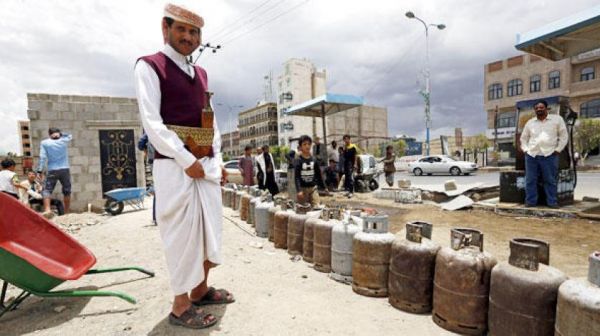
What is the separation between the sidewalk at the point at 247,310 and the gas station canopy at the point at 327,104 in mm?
7908

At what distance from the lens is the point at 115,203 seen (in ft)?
26.6

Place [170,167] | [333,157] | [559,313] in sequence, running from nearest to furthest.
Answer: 1. [559,313]
2. [170,167]
3. [333,157]

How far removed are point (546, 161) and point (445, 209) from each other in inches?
78.5

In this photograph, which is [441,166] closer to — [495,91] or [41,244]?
[41,244]

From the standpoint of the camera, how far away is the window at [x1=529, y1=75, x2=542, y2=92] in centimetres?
3641

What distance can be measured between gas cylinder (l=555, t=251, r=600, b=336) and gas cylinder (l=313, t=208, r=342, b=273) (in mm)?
1955

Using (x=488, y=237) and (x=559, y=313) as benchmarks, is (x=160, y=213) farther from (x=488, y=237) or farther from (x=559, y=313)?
(x=488, y=237)

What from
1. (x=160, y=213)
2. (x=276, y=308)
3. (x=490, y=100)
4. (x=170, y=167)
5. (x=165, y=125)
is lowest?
(x=276, y=308)

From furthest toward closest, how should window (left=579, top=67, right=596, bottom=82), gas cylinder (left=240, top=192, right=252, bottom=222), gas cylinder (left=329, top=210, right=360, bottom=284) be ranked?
window (left=579, top=67, right=596, bottom=82) < gas cylinder (left=240, top=192, right=252, bottom=222) < gas cylinder (left=329, top=210, right=360, bottom=284)

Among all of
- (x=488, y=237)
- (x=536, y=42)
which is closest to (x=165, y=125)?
(x=488, y=237)

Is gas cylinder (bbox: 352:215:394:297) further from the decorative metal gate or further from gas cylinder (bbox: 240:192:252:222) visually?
the decorative metal gate

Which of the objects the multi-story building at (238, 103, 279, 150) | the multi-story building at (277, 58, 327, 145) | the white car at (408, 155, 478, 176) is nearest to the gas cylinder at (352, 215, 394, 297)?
the white car at (408, 155, 478, 176)

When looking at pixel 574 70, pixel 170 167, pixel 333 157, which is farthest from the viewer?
pixel 574 70

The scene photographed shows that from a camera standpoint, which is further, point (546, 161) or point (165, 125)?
point (546, 161)
